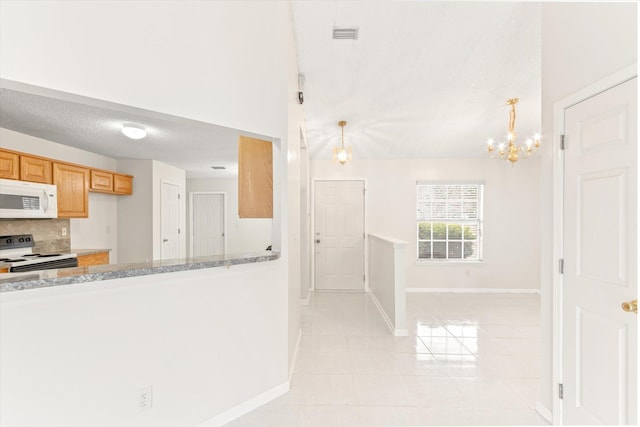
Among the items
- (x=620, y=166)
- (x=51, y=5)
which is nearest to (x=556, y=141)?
(x=620, y=166)

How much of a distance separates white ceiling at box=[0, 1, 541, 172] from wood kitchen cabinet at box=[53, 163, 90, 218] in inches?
16.0

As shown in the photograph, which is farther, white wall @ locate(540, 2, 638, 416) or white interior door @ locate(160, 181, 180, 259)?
white interior door @ locate(160, 181, 180, 259)

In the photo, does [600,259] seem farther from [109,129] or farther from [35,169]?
[35,169]

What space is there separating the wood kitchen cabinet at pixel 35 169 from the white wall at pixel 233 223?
3990 mm

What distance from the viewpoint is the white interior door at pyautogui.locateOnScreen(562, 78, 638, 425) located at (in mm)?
1554

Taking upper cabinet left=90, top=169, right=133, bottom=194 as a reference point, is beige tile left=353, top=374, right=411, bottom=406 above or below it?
below

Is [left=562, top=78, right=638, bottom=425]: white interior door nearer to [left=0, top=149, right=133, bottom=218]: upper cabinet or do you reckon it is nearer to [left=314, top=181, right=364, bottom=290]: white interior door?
[left=314, top=181, right=364, bottom=290]: white interior door

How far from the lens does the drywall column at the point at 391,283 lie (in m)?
3.75

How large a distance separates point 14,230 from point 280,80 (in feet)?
11.9

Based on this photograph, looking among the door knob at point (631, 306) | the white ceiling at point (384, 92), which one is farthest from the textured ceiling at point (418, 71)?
the door knob at point (631, 306)

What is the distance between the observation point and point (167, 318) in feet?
6.13

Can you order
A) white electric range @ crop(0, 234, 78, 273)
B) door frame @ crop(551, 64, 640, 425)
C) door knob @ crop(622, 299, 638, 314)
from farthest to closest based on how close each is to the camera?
white electric range @ crop(0, 234, 78, 273) → door frame @ crop(551, 64, 640, 425) → door knob @ crop(622, 299, 638, 314)

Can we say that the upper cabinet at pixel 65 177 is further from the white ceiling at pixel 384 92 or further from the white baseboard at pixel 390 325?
the white baseboard at pixel 390 325

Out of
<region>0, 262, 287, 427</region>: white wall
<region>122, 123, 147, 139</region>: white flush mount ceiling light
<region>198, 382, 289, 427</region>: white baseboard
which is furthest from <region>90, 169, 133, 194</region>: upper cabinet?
<region>198, 382, 289, 427</region>: white baseboard
